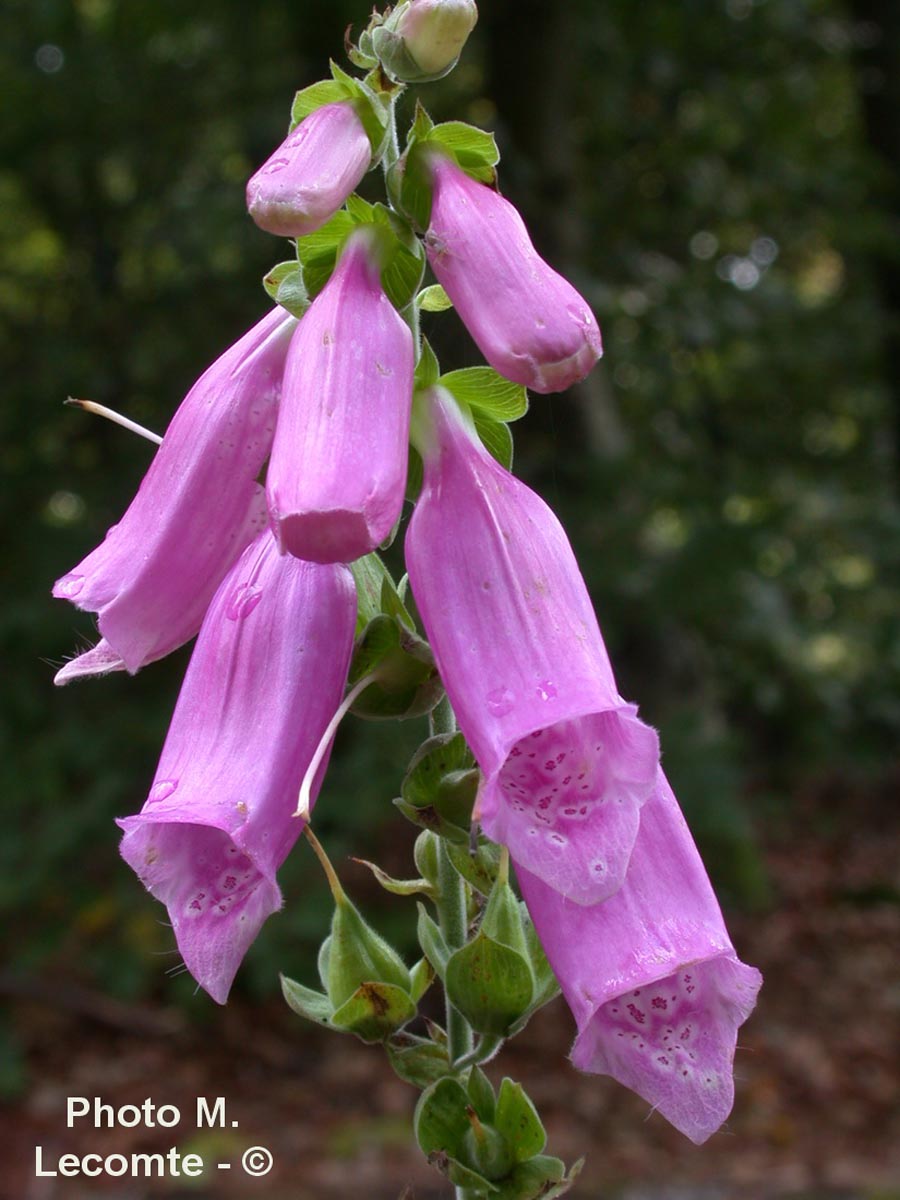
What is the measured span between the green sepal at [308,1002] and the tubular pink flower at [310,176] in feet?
1.53

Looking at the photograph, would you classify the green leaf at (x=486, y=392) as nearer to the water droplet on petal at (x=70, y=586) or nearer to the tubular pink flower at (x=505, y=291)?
the tubular pink flower at (x=505, y=291)

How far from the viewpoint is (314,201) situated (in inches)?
25.3

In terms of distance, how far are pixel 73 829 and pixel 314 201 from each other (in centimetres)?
231

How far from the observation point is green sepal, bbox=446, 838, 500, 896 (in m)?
0.74

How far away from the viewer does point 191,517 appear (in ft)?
2.45

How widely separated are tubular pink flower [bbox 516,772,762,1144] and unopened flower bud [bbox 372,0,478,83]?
0.45 m

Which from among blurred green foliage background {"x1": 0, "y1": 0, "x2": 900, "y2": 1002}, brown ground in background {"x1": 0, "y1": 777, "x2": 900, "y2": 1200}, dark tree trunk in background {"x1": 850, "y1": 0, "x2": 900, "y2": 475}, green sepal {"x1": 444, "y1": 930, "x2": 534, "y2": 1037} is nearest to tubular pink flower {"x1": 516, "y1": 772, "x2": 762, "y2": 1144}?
green sepal {"x1": 444, "y1": 930, "x2": 534, "y2": 1037}

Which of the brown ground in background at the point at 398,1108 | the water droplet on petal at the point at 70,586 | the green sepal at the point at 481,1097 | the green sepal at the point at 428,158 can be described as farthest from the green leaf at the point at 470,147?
the brown ground in background at the point at 398,1108

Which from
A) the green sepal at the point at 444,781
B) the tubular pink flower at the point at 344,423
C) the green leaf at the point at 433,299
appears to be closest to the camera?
the tubular pink flower at the point at 344,423

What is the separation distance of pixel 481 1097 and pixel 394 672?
28cm

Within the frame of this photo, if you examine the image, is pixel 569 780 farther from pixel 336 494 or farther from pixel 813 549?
pixel 813 549

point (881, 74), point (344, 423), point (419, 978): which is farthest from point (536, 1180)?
point (881, 74)

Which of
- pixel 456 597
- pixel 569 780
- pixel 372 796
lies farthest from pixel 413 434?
pixel 372 796

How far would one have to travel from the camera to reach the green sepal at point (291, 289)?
750 mm
